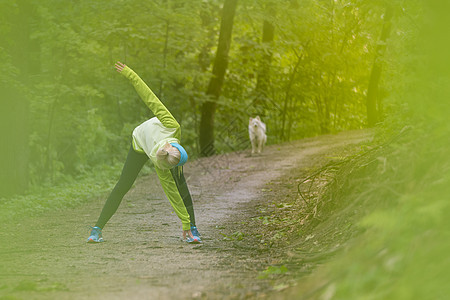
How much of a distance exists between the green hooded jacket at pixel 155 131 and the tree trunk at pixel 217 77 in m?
13.4

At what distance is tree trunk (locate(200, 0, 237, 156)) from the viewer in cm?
1984

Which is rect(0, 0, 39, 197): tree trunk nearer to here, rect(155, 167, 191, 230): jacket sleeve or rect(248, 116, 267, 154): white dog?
rect(248, 116, 267, 154): white dog

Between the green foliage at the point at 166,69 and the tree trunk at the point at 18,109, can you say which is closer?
the tree trunk at the point at 18,109

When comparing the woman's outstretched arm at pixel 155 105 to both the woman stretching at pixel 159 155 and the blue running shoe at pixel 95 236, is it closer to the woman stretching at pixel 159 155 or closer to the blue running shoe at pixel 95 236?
the woman stretching at pixel 159 155

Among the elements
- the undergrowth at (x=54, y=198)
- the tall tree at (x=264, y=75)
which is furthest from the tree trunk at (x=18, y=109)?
the tall tree at (x=264, y=75)

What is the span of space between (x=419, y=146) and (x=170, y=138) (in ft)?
9.61

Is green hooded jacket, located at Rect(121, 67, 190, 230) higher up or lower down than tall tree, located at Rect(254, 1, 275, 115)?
lower down

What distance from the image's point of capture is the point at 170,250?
22.8 feet

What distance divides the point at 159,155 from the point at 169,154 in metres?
0.12

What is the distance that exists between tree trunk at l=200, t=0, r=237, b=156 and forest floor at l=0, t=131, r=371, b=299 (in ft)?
26.3

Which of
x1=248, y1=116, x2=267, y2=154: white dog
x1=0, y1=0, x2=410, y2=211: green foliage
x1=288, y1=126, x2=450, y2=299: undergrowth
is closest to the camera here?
x1=288, y1=126, x2=450, y2=299: undergrowth

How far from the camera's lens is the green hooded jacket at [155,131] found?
677 cm

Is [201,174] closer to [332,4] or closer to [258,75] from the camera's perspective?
[332,4]

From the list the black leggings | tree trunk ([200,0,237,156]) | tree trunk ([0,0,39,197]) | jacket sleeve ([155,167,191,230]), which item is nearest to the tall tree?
tree trunk ([200,0,237,156])
